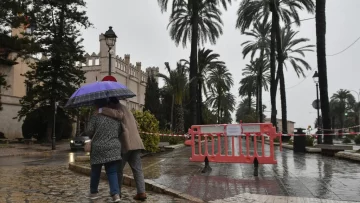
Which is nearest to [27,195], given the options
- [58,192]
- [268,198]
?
[58,192]

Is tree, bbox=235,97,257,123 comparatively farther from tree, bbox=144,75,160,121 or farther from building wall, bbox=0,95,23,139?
building wall, bbox=0,95,23,139

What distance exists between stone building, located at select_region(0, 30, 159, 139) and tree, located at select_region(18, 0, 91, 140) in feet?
6.60

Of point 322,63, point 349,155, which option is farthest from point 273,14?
point 349,155

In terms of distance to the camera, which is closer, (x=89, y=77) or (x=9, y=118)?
(x=9, y=118)

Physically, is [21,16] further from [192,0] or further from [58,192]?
[58,192]

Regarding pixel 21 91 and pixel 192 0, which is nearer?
pixel 192 0

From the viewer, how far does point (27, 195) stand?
622 cm

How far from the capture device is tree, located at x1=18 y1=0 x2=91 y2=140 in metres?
29.3

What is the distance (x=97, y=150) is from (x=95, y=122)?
1.37 feet

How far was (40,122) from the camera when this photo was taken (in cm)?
3234

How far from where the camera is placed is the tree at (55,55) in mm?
29297

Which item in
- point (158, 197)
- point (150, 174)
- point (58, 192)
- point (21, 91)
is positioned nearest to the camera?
point (158, 197)

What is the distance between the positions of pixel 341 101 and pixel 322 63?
79536 millimetres

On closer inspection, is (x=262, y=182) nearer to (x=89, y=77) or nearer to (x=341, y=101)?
(x=89, y=77)
